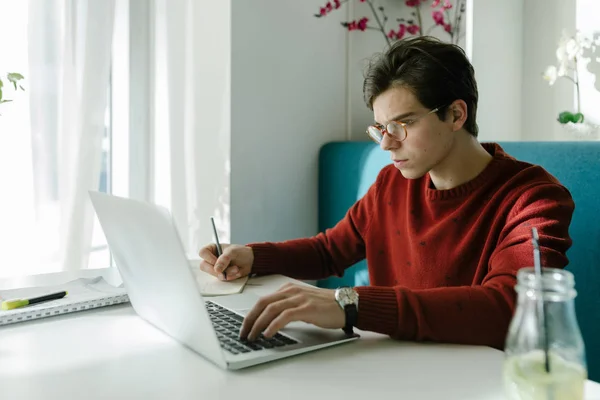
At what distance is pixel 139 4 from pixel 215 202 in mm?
743

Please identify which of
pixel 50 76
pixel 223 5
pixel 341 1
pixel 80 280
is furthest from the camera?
pixel 341 1

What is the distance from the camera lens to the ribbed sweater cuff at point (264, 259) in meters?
1.33

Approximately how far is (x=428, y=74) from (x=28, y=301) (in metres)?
0.89

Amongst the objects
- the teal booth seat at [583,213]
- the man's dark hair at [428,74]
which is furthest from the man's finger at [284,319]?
the teal booth seat at [583,213]

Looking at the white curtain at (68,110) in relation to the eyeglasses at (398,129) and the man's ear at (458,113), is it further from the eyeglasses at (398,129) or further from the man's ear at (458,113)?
the man's ear at (458,113)

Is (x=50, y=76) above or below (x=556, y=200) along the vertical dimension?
above

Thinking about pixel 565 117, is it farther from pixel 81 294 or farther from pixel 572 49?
pixel 81 294

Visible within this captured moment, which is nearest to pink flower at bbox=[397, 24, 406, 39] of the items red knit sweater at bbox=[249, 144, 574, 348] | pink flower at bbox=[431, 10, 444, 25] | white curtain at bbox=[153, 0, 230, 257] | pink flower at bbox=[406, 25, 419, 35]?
pink flower at bbox=[406, 25, 419, 35]

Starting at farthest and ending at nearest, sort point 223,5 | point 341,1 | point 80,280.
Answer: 1. point 341,1
2. point 223,5
3. point 80,280

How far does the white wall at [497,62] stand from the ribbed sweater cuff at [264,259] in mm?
1289

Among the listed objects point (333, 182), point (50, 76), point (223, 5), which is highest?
point (223, 5)

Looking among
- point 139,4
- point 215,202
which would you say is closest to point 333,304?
point 215,202

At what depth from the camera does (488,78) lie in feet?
7.71

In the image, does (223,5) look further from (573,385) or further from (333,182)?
(573,385)
